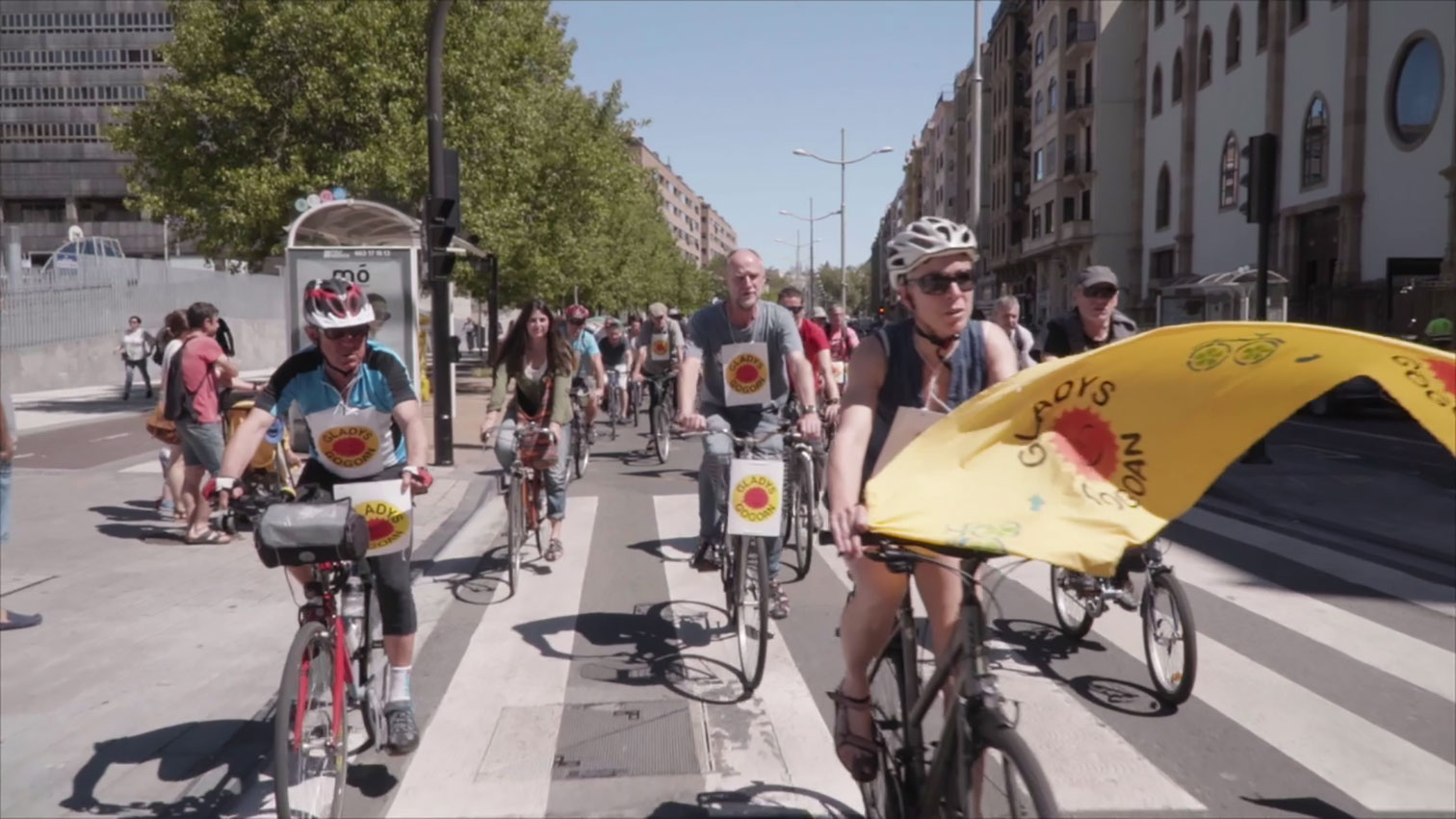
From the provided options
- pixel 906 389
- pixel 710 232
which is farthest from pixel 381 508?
pixel 710 232

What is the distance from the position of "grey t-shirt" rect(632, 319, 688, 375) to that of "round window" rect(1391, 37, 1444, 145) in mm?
18963

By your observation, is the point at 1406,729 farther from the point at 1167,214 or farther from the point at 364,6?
the point at 1167,214

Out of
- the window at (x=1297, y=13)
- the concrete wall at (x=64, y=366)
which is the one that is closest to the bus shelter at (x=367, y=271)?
the concrete wall at (x=64, y=366)

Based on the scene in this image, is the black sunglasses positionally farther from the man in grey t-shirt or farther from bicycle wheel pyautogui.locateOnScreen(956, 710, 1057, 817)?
the man in grey t-shirt

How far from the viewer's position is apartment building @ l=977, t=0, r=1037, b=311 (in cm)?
6550

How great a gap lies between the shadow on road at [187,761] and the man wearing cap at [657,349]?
10.1m

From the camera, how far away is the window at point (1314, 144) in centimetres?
2998

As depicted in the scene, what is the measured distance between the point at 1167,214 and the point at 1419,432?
2668 cm

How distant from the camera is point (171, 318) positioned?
33.3ft

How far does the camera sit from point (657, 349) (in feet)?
51.6

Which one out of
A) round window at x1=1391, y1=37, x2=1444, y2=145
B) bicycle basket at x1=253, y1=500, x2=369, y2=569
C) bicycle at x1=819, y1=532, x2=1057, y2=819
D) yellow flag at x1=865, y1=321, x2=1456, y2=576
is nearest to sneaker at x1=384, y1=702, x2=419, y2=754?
bicycle basket at x1=253, y1=500, x2=369, y2=569

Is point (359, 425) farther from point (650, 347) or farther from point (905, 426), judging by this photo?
point (650, 347)

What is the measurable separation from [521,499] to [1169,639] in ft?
13.8

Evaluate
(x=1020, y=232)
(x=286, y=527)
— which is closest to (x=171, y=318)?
(x=286, y=527)
